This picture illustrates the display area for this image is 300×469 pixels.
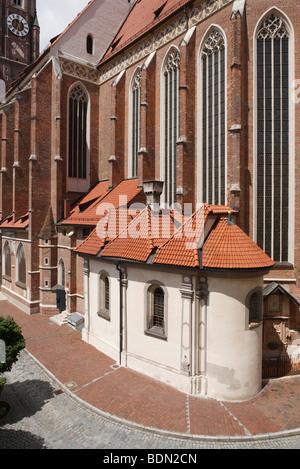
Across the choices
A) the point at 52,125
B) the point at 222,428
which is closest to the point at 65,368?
the point at 222,428

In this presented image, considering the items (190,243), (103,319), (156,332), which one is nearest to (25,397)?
(103,319)

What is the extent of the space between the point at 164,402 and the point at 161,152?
49.1ft

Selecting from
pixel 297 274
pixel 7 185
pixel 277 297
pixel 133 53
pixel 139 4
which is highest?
pixel 139 4

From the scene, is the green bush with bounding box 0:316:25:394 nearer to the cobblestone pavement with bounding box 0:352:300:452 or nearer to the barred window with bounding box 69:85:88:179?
the cobblestone pavement with bounding box 0:352:300:452

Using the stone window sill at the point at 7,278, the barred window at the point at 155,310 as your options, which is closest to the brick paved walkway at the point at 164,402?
the barred window at the point at 155,310

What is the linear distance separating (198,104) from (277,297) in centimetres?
1160

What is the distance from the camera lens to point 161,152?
20.1 meters

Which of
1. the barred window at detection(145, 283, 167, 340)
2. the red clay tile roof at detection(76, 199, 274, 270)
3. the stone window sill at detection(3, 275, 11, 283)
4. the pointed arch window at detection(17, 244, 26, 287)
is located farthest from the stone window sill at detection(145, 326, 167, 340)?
the stone window sill at detection(3, 275, 11, 283)

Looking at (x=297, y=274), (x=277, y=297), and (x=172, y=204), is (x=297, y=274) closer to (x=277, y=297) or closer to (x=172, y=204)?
(x=277, y=297)

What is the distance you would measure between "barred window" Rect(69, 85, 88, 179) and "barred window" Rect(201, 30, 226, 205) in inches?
431

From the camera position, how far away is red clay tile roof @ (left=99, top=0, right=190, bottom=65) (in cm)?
1978

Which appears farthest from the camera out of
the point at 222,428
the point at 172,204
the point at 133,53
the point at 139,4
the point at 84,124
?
the point at 139,4

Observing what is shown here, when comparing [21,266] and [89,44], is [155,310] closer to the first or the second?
[21,266]
